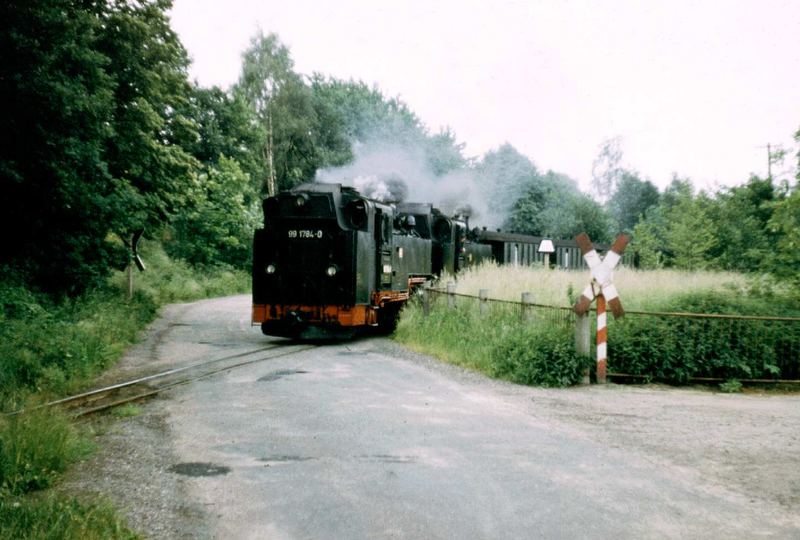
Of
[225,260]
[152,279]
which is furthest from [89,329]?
[225,260]

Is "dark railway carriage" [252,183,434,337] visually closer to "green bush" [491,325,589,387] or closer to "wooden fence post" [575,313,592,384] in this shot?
"green bush" [491,325,589,387]

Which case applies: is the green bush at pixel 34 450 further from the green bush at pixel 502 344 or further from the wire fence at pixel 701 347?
the wire fence at pixel 701 347

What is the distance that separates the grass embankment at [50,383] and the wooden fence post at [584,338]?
642 cm

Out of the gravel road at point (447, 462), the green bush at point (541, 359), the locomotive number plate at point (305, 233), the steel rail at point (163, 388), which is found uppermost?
the locomotive number plate at point (305, 233)

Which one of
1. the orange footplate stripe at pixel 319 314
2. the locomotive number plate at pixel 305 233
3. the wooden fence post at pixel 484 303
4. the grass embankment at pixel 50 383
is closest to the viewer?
the grass embankment at pixel 50 383

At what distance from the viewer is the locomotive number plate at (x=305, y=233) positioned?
14555mm

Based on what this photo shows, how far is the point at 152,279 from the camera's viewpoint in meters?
28.0

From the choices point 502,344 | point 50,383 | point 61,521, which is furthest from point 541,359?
point 61,521

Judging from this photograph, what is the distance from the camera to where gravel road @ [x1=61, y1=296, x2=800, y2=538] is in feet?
14.8

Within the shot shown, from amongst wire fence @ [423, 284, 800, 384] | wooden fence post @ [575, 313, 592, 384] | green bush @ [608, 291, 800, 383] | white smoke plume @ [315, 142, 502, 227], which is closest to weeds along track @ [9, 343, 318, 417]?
wooden fence post @ [575, 313, 592, 384]

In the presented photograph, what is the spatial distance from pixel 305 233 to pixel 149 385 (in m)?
5.78

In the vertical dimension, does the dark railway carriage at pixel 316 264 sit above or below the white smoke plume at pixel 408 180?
below

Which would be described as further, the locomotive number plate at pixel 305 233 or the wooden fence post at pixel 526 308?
the locomotive number plate at pixel 305 233

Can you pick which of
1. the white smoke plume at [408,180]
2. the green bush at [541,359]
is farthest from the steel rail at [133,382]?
the white smoke plume at [408,180]
